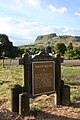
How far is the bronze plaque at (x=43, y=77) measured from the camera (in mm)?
9148

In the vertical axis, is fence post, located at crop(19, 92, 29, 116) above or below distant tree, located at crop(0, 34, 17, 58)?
below

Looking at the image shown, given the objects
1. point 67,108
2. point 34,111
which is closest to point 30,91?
point 34,111

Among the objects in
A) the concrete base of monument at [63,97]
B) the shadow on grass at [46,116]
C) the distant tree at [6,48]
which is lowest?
the shadow on grass at [46,116]

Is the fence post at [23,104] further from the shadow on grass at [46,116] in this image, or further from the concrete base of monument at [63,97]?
the concrete base of monument at [63,97]

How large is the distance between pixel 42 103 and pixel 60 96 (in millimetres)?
640

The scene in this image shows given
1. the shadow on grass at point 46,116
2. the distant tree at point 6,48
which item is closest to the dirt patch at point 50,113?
the shadow on grass at point 46,116

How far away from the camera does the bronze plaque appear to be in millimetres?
9148

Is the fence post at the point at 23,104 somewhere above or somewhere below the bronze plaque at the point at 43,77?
below

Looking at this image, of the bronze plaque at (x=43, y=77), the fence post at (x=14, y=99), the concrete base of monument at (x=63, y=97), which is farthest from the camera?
the concrete base of monument at (x=63, y=97)

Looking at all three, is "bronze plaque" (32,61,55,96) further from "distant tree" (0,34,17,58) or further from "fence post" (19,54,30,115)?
"distant tree" (0,34,17,58)

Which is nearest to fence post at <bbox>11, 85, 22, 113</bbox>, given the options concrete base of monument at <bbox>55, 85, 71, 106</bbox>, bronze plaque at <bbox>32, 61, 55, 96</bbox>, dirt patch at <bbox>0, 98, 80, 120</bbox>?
dirt patch at <bbox>0, 98, 80, 120</bbox>

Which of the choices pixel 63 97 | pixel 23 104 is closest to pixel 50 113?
pixel 23 104

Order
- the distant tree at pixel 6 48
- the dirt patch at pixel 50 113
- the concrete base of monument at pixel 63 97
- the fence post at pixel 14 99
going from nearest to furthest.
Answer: the dirt patch at pixel 50 113, the fence post at pixel 14 99, the concrete base of monument at pixel 63 97, the distant tree at pixel 6 48

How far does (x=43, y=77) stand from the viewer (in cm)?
939
